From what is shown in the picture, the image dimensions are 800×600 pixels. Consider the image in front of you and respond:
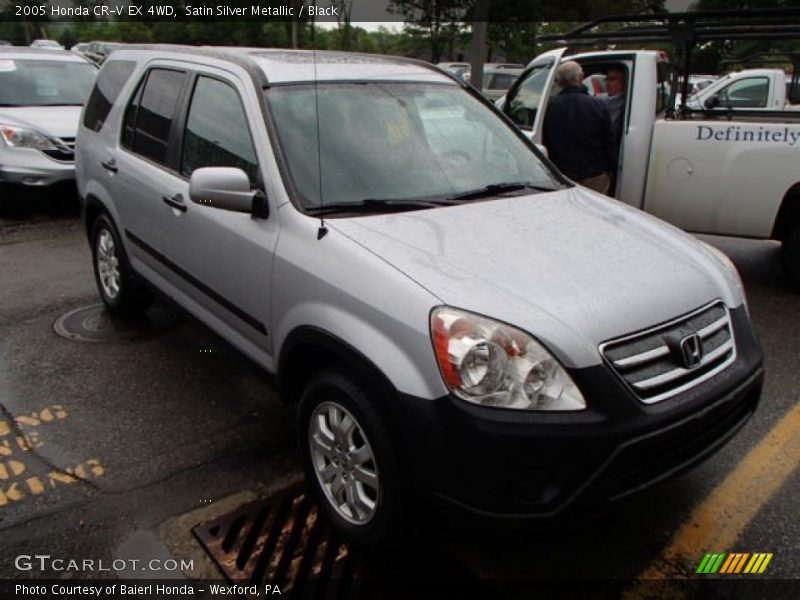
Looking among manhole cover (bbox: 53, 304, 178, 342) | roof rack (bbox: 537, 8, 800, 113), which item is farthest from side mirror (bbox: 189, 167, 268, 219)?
roof rack (bbox: 537, 8, 800, 113)

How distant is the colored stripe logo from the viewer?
2.55 metres

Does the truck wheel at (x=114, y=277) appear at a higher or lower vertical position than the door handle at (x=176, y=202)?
lower

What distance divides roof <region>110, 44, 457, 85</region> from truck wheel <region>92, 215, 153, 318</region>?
4.10ft

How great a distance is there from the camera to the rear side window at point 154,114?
3764mm

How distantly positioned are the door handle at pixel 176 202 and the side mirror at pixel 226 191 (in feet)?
2.07

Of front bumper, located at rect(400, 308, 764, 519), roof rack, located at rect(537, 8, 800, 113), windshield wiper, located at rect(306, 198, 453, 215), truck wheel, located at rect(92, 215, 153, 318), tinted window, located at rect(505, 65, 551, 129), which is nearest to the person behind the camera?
→ front bumper, located at rect(400, 308, 764, 519)

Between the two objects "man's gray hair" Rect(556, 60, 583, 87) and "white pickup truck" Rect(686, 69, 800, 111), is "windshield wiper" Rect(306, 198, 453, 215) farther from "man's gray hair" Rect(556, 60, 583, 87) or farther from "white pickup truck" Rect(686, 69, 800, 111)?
"white pickup truck" Rect(686, 69, 800, 111)

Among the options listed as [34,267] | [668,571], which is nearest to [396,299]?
[668,571]

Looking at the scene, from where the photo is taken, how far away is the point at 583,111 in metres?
5.66

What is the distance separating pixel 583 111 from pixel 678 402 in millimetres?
3915

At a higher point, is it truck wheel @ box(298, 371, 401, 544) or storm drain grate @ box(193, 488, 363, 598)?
truck wheel @ box(298, 371, 401, 544)
